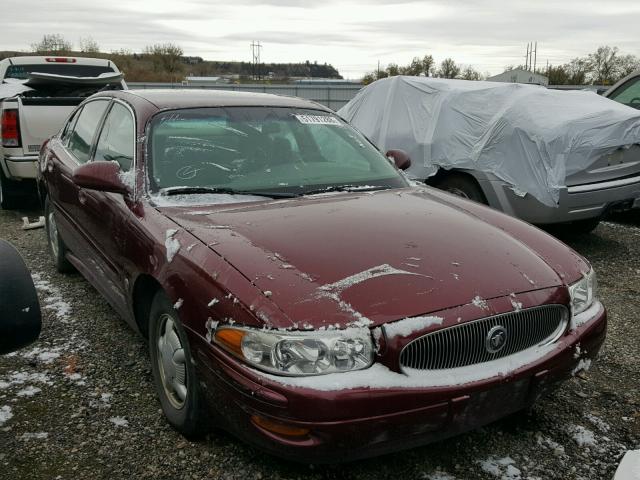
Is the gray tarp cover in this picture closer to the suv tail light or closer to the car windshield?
the car windshield

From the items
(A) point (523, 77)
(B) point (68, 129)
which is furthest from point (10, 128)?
(A) point (523, 77)

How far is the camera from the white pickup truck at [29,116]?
6.82 meters

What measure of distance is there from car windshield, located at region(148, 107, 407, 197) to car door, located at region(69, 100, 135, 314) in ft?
0.74

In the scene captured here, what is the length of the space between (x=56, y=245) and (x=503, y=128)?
4148mm

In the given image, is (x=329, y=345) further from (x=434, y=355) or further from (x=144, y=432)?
(x=144, y=432)

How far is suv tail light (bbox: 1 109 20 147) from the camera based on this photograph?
6758mm

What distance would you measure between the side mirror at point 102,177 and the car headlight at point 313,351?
58.8 inches

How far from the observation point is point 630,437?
281cm

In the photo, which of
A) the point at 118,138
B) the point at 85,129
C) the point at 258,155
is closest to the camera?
the point at 258,155

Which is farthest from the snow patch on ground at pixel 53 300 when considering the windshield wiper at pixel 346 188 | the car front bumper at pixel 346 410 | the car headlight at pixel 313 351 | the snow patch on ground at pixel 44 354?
the car headlight at pixel 313 351

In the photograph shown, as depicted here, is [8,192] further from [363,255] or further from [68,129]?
[363,255]

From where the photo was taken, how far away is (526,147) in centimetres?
559

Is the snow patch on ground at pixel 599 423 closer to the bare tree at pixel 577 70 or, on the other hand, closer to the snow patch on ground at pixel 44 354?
the snow patch on ground at pixel 44 354

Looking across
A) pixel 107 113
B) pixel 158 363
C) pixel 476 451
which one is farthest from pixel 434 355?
pixel 107 113
